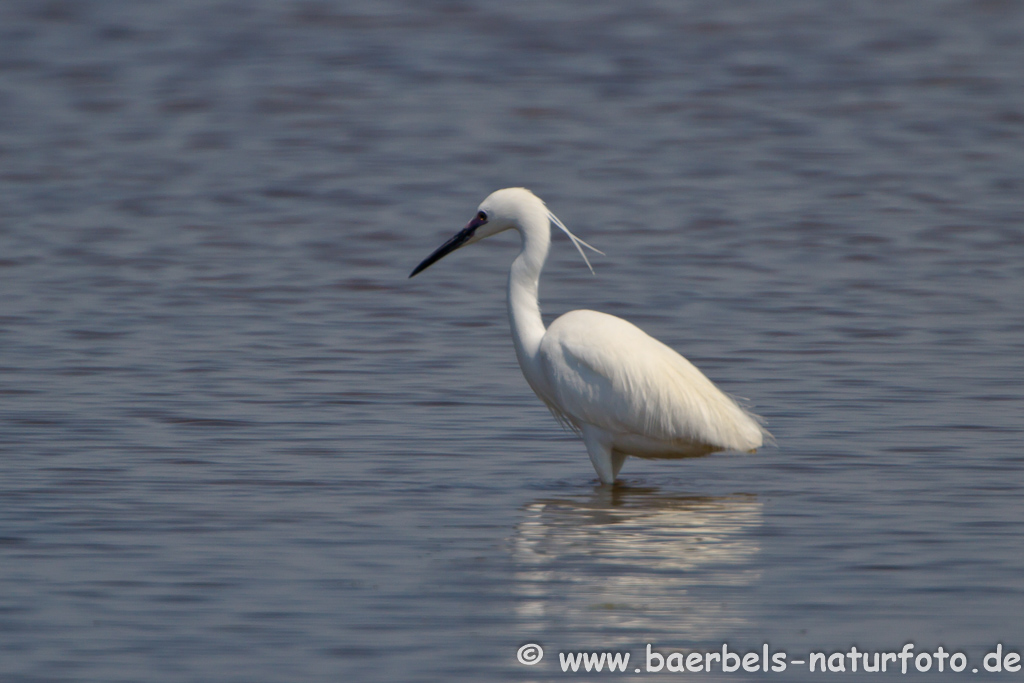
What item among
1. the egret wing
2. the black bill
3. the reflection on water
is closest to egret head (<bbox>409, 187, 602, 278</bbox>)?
the black bill

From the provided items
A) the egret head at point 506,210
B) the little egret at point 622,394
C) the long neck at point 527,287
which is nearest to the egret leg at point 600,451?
the little egret at point 622,394

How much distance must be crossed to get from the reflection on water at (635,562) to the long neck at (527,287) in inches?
32.1

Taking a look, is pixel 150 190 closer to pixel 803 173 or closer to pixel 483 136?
pixel 483 136

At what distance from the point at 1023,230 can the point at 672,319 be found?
13.8ft

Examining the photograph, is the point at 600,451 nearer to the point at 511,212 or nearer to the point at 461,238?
the point at 511,212

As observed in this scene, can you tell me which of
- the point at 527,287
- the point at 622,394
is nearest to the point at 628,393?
the point at 622,394

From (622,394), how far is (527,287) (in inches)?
30.3

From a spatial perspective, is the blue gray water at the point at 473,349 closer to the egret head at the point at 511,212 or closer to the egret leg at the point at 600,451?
the egret leg at the point at 600,451

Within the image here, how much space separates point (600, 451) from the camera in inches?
285

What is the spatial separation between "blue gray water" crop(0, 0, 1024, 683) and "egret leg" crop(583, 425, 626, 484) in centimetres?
12

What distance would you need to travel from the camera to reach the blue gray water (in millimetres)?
5352

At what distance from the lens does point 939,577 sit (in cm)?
564

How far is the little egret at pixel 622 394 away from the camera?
712cm

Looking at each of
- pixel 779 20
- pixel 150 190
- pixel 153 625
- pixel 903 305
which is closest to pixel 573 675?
pixel 153 625
